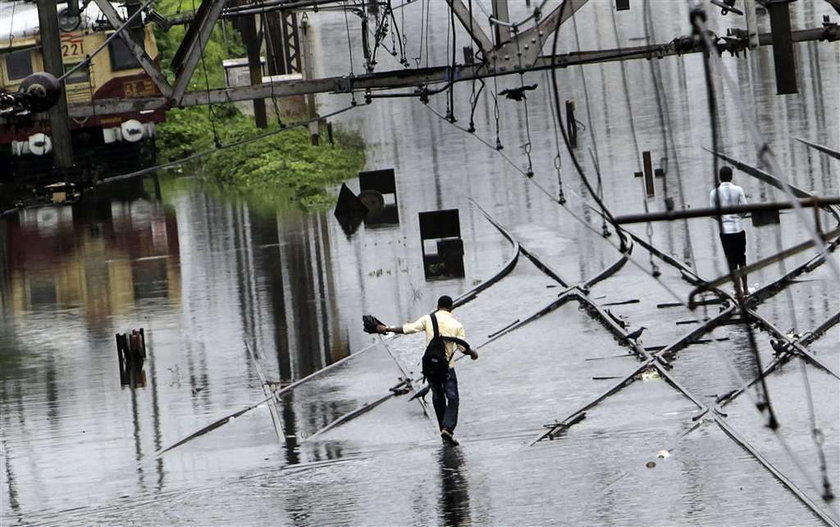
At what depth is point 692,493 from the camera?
13461 millimetres

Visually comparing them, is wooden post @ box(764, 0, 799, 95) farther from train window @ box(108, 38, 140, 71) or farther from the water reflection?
train window @ box(108, 38, 140, 71)

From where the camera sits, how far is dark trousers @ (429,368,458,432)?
52.5 feet

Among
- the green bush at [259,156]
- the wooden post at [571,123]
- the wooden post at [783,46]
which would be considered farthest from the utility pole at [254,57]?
the wooden post at [783,46]

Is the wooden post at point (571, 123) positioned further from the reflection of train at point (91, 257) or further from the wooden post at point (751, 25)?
the wooden post at point (751, 25)

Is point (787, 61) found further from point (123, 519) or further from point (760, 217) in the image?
point (123, 519)

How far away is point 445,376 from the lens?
16.1 m

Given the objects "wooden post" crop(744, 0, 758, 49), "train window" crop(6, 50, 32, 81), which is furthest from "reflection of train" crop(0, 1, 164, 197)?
"wooden post" crop(744, 0, 758, 49)

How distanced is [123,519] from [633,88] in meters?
39.1

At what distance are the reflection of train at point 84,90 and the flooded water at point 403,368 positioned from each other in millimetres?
5304

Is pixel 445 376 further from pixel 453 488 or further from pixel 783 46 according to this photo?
pixel 783 46

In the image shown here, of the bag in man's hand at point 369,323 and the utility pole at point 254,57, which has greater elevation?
the utility pole at point 254,57

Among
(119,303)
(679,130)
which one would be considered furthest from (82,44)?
(119,303)

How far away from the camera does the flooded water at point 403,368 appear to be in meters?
14.2

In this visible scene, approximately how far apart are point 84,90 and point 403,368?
2636 centimetres
